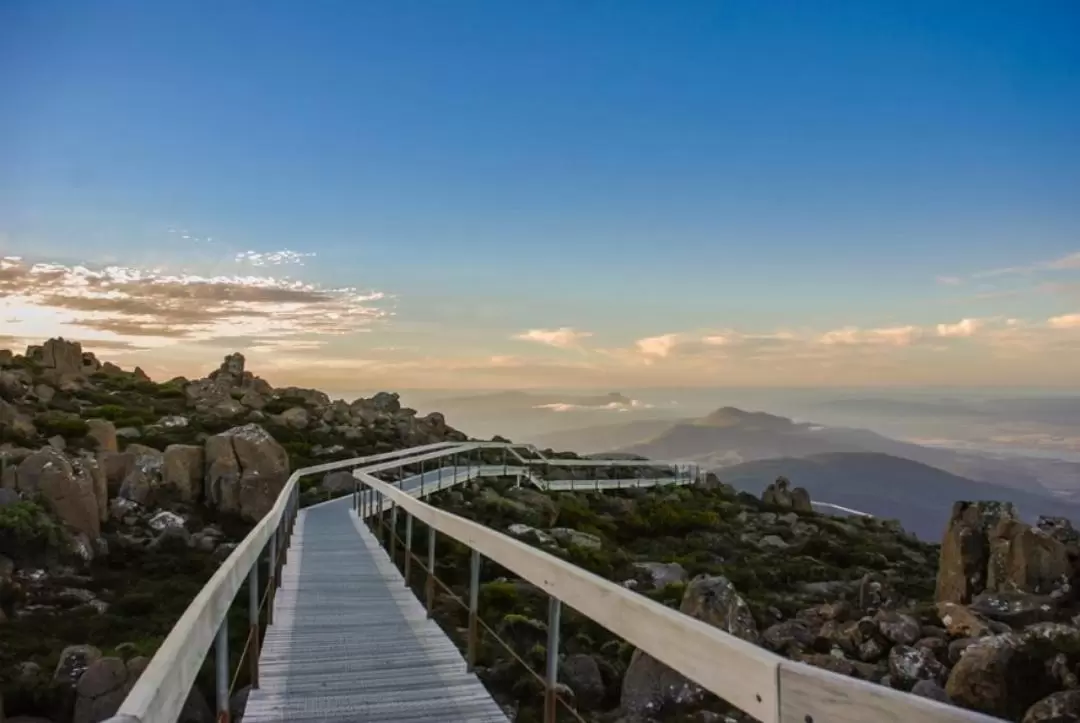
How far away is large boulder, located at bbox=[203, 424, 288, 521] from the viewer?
81.7ft

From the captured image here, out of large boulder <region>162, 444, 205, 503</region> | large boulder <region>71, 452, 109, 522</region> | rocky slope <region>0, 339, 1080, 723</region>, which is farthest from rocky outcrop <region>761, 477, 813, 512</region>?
large boulder <region>71, 452, 109, 522</region>

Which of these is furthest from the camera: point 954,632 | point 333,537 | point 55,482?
point 55,482

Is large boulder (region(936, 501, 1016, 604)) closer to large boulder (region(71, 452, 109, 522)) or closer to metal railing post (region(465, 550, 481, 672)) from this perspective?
metal railing post (region(465, 550, 481, 672))

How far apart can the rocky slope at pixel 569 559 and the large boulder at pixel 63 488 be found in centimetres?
6

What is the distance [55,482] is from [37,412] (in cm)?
2278

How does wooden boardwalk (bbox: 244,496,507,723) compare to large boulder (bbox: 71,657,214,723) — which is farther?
large boulder (bbox: 71,657,214,723)

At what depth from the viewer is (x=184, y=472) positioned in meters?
25.4

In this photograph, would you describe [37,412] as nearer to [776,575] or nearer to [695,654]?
[776,575]

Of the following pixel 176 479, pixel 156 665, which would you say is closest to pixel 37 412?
pixel 176 479

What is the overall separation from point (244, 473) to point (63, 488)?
5.07 m

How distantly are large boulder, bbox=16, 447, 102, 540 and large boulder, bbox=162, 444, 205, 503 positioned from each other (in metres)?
3.16

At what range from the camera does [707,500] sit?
49625mm

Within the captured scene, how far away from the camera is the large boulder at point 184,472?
82.7 feet

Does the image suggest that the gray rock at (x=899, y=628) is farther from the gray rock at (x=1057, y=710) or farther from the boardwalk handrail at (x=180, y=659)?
the boardwalk handrail at (x=180, y=659)
